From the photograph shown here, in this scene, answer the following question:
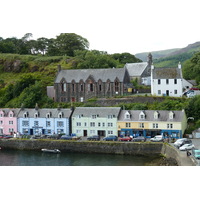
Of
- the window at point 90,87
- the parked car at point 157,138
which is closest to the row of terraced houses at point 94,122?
the parked car at point 157,138

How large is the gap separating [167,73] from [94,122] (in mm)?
14408

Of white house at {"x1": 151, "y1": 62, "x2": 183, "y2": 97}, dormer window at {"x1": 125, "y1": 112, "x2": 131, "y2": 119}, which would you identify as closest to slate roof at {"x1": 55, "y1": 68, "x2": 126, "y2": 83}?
white house at {"x1": 151, "y1": 62, "x2": 183, "y2": 97}

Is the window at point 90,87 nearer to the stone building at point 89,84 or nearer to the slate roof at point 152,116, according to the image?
the stone building at point 89,84

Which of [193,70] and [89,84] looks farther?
[193,70]

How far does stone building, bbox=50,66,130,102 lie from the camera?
5503 cm

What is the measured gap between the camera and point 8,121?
49.9 m

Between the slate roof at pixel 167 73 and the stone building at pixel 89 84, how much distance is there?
5.41 metres

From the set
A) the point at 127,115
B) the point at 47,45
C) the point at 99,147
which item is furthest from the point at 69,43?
the point at 99,147

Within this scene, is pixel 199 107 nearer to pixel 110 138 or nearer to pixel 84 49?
pixel 110 138

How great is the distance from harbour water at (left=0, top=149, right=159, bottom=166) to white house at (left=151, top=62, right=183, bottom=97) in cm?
1619

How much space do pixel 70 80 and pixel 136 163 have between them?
25.4 metres

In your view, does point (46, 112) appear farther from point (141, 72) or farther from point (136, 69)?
point (136, 69)

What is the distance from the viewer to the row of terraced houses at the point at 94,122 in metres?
42.2

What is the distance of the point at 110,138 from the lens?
4206 cm
